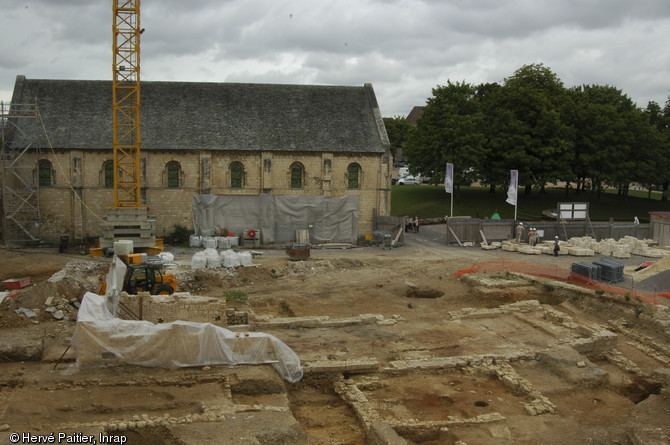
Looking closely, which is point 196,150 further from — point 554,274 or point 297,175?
point 554,274

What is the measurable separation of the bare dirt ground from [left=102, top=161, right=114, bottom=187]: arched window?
12971 millimetres

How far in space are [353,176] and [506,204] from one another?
19.0m

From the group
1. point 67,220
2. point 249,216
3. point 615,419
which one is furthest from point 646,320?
point 67,220

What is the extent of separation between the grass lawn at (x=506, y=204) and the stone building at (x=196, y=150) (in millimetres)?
12612

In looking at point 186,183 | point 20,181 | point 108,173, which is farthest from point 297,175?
point 20,181

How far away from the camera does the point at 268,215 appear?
37.0m

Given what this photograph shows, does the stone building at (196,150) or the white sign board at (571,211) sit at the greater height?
the stone building at (196,150)

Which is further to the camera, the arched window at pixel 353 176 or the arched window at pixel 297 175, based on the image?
the arched window at pixel 353 176

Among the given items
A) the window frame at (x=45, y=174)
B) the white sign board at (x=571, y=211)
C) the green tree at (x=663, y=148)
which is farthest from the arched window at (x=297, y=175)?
the green tree at (x=663, y=148)

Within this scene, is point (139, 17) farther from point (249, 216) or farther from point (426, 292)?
point (426, 292)

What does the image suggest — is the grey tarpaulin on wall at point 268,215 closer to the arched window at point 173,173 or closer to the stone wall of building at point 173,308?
the arched window at point 173,173

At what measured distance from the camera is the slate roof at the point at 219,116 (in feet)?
123

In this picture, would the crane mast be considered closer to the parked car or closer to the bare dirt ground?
the bare dirt ground

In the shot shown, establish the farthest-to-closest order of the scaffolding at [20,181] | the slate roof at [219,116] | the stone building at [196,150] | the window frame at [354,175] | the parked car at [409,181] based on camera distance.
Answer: the parked car at [409,181] < the window frame at [354,175] < the slate roof at [219,116] < the stone building at [196,150] < the scaffolding at [20,181]
